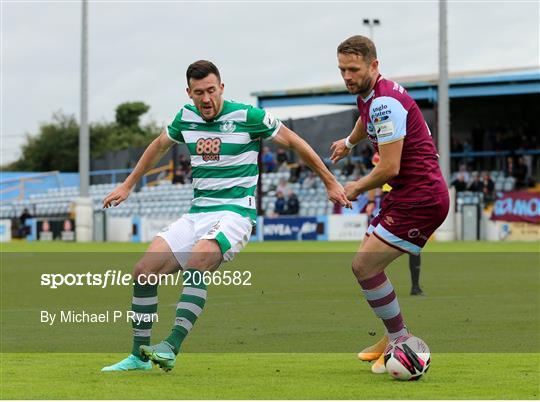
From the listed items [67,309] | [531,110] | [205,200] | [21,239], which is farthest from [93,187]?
[205,200]

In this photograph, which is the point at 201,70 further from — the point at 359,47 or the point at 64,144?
the point at 64,144

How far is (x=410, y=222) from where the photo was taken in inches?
333

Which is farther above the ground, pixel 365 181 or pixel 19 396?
pixel 365 181

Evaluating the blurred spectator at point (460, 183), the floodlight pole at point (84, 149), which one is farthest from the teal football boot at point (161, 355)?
the floodlight pole at point (84, 149)

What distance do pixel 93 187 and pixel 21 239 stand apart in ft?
37.8

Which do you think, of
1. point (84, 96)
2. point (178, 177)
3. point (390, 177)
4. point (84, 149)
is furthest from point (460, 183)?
point (390, 177)

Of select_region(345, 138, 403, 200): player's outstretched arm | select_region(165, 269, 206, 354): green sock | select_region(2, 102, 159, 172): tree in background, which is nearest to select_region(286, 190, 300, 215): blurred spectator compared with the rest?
select_region(165, 269, 206, 354): green sock

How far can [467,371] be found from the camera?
28.2 feet

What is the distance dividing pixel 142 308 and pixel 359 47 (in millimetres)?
2497

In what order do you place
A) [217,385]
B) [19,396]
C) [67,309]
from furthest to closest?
[67,309] < [217,385] < [19,396]

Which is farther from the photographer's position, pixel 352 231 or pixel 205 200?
pixel 352 231

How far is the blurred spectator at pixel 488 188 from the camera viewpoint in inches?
1603

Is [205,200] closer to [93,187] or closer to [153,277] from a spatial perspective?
→ [153,277]

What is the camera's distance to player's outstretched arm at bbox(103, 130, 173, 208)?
352 inches
